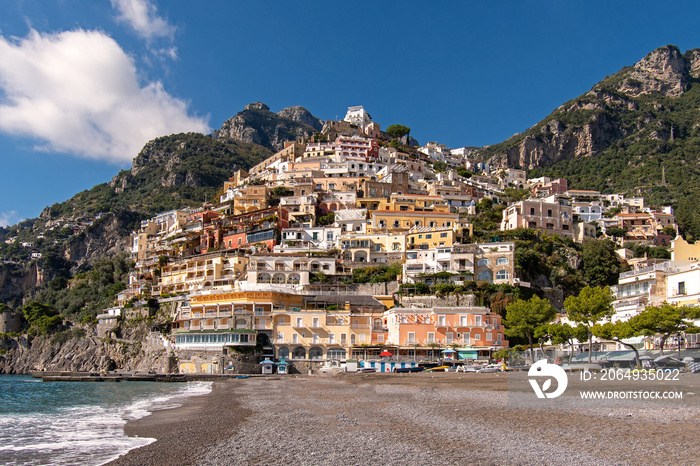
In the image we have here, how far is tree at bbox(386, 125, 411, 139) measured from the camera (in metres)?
125

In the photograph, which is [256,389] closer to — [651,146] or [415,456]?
[415,456]

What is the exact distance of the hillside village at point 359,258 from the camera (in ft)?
161

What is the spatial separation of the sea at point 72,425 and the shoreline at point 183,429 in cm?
56

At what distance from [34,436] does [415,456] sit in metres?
14.0

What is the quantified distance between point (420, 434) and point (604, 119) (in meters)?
160

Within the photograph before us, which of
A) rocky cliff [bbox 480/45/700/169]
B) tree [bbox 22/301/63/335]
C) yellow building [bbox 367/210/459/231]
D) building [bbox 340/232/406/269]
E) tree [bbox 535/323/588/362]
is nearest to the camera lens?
tree [bbox 535/323/588/362]

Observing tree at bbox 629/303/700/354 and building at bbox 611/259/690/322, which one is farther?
building at bbox 611/259/690/322

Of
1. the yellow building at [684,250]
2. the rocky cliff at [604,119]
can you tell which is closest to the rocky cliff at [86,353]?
the yellow building at [684,250]

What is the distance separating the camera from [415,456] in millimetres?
12367

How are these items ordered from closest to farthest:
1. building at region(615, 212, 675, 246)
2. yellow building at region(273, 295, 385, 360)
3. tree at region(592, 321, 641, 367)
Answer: tree at region(592, 321, 641, 367) < yellow building at region(273, 295, 385, 360) < building at region(615, 212, 675, 246)

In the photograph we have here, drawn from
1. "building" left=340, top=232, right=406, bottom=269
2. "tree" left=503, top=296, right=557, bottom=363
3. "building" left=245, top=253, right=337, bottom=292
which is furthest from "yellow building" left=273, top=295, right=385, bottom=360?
"building" left=340, top=232, right=406, bottom=269

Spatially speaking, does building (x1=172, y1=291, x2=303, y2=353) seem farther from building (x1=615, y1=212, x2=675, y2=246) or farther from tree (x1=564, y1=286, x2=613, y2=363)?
building (x1=615, y1=212, x2=675, y2=246)

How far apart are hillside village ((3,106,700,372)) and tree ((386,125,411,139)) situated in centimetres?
1913

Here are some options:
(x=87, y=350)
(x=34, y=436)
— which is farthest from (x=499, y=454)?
(x=87, y=350)
